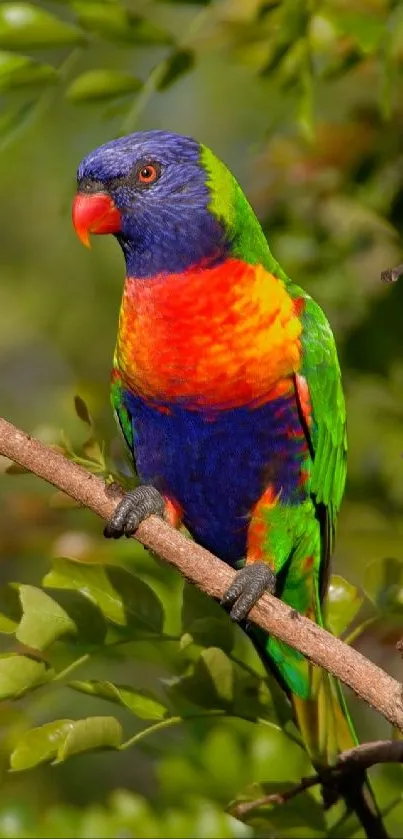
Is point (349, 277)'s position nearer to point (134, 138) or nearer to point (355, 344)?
point (355, 344)

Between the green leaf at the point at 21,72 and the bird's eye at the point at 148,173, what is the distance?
37cm

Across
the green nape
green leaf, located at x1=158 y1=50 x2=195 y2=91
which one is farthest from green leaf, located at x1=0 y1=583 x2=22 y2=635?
green leaf, located at x1=158 y1=50 x2=195 y2=91

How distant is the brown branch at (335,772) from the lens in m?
1.88

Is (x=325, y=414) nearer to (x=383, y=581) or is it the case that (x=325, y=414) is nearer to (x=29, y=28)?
(x=383, y=581)

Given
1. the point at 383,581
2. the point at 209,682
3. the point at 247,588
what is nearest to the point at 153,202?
the point at 247,588

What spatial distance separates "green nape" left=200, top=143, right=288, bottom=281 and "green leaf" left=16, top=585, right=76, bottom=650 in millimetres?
1040

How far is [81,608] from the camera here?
1.94 meters

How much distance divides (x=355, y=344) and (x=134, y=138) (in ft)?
2.49

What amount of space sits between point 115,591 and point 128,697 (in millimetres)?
197

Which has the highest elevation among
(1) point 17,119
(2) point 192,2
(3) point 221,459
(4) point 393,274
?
(2) point 192,2

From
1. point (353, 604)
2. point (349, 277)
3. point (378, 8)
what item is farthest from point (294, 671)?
point (378, 8)

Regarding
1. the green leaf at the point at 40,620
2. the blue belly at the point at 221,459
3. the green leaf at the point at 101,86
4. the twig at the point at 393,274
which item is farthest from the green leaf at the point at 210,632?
the green leaf at the point at 101,86

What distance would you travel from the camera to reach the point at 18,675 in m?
1.83

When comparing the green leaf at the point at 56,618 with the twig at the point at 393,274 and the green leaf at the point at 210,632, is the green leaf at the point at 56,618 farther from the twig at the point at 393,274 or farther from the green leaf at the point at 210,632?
the twig at the point at 393,274
